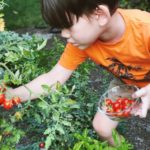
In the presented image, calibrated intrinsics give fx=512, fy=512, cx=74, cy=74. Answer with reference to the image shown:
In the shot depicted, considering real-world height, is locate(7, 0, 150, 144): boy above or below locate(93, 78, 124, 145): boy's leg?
above

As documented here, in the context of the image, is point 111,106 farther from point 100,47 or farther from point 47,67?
point 47,67

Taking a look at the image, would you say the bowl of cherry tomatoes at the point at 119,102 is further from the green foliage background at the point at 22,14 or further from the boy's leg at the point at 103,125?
the green foliage background at the point at 22,14

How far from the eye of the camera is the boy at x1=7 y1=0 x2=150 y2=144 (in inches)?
85.4

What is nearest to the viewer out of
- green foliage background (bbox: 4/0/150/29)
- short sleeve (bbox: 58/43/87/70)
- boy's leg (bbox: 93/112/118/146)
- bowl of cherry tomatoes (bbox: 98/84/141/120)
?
bowl of cherry tomatoes (bbox: 98/84/141/120)

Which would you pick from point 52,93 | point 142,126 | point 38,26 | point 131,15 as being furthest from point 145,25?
point 38,26

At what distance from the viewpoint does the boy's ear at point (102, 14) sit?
7.22ft

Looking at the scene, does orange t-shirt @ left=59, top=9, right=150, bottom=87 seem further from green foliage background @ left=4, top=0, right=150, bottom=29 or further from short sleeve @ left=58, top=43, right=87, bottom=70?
green foliage background @ left=4, top=0, right=150, bottom=29

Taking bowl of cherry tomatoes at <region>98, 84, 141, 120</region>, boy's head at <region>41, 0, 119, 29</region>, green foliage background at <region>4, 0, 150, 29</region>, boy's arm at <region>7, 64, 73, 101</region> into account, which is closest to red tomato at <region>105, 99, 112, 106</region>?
bowl of cherry tomatoes at <region>98, 84, 141, 120</region>

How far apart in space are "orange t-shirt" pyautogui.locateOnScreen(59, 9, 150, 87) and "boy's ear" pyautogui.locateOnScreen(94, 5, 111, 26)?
0.79 ft

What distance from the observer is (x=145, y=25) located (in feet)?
7.98

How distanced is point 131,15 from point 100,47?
0.72ft

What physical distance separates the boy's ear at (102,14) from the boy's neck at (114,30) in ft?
0.42

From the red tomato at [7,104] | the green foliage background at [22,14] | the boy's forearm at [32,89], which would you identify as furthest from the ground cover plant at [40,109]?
the green foliage background at [22,14]

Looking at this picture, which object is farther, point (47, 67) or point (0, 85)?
point (47, 67)
